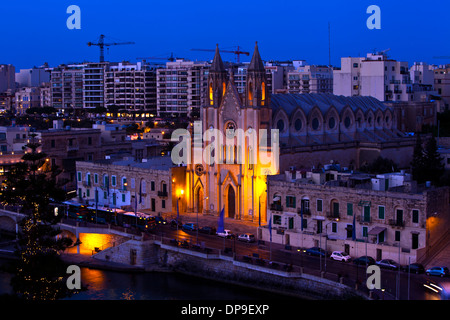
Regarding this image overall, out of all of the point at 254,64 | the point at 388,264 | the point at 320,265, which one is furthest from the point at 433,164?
the point at 320,265

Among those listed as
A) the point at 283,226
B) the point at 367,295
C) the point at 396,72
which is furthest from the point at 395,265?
the point at 396,72

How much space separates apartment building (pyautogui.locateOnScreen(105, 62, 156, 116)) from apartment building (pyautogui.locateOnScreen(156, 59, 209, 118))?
2.68m

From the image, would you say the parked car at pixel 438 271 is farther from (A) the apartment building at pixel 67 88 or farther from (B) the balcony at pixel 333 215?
(A) the apartment building at pixel 67 88

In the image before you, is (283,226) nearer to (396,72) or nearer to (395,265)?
(395,265)

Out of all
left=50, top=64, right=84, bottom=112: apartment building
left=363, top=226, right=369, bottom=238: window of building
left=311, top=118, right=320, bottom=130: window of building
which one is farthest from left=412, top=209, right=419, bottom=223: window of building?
left=50, top=64, right=84, bottom=112: apartment building

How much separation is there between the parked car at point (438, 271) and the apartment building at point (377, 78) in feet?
178

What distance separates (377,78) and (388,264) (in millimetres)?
55856

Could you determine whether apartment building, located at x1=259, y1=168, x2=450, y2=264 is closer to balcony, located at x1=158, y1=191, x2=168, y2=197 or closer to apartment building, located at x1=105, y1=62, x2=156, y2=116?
balcony, located at x1=158, y1=191, x2=168, y2=197

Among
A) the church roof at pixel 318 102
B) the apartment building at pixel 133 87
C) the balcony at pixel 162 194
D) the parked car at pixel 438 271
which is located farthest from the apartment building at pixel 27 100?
the parked car at pixel 438 271

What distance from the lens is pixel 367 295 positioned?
38.9 m

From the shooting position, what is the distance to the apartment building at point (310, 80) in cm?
13725

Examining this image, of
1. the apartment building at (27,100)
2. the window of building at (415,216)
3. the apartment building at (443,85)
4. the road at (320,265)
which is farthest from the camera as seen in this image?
the apartment building at (27,100)

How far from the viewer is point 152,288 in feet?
154

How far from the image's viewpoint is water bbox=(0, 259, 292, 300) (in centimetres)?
4466
